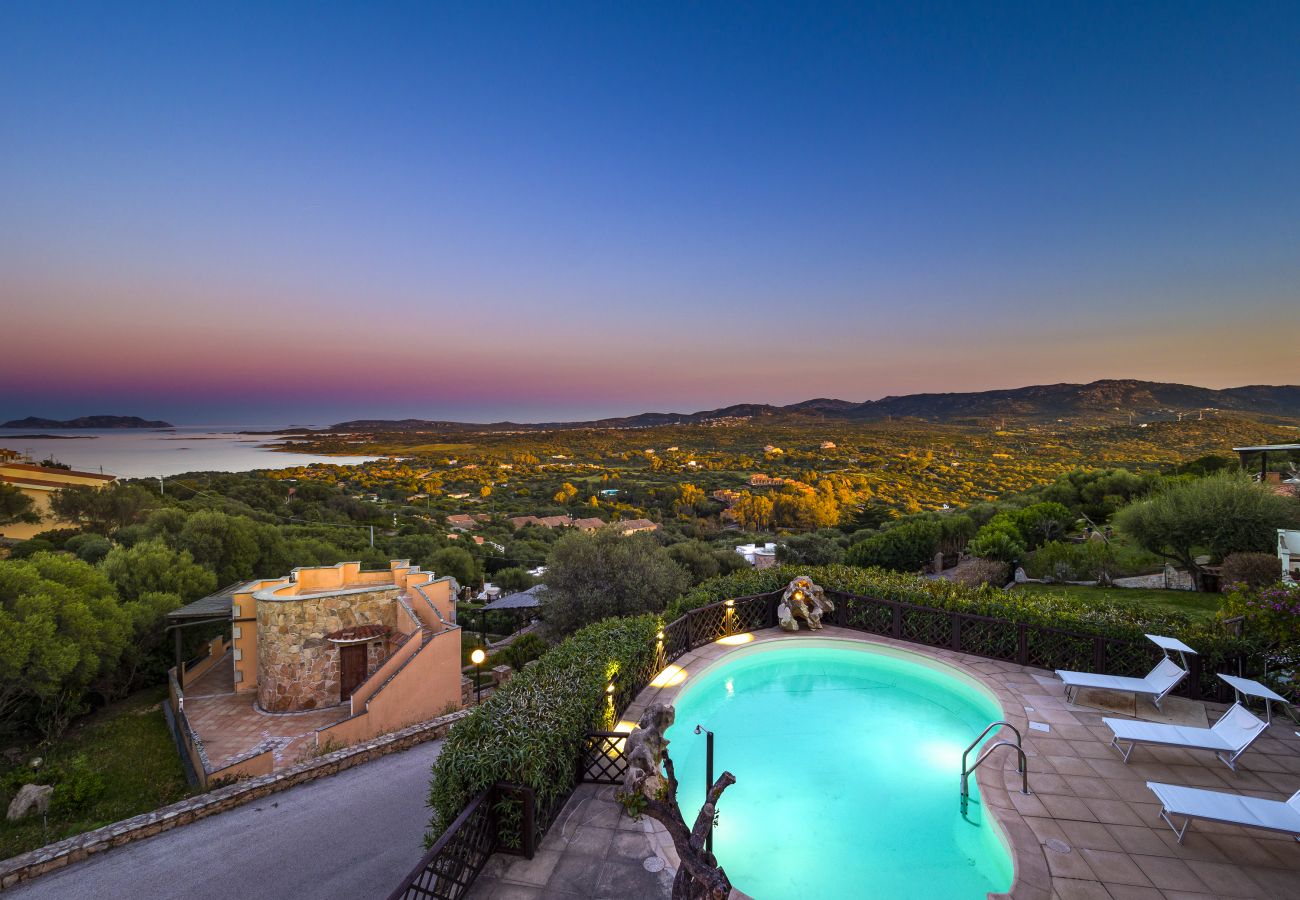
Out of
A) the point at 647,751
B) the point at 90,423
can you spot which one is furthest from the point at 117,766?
the point at 90,423

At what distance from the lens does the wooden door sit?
1093 cm

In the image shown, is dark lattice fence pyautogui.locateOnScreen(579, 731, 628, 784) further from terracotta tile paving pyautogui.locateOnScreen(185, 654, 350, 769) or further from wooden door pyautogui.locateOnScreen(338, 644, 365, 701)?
wooden door pyautogui.locateOnScreen(338, 644, 365, 701)

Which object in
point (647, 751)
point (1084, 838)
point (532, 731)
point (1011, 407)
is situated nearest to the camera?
point (647, 751)

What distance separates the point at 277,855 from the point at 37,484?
2828 centimetres

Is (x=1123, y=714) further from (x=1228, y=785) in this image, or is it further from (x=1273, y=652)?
(x=1273, y=652)

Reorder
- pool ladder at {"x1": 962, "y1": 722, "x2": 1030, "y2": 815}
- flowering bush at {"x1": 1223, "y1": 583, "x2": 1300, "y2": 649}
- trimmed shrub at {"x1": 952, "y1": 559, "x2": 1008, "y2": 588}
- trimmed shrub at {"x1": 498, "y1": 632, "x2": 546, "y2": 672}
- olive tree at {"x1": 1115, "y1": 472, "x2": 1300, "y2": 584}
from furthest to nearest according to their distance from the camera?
trimmed shrub at {"x1": 952, "y1": 559, "x2": 1008, "y2": 588}, olive tree at {"x1": 1115, "y1": 472, "x2": 1300, "y2": 584}, trimmed shrub at {"x1": 498, "y1": 632, "x2": 546, "y2": 672}, flowering bush at {"x1": 1223, "y1": 583, "x2": 1300, "y2": 649}, pool ladder at {"x1": 962, "y1": 722, "x2": 1030, "y2": 815}

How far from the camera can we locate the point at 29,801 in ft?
24.8

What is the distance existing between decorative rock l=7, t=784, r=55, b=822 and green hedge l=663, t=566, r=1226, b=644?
9.43 meters

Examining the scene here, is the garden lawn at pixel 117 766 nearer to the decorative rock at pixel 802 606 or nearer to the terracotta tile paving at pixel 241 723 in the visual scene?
the terracotta tile paving at pixel 241 723

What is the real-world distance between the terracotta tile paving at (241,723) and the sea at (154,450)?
24229 mm

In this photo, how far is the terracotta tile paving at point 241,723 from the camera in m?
8.94

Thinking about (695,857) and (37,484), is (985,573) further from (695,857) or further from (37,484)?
(37,484)

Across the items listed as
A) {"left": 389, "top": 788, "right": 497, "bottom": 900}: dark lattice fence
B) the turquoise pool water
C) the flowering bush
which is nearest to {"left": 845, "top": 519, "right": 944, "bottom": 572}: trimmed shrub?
the turquoise pool water

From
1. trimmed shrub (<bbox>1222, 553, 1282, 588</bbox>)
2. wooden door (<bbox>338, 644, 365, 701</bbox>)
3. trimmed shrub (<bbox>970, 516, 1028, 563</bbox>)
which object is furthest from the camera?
trimmed shrub (<bbox>970, 516, 1028, 563</bbox>)
